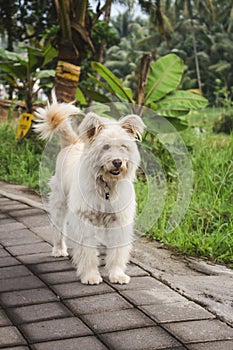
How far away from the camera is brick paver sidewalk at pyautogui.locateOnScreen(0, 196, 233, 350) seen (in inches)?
134

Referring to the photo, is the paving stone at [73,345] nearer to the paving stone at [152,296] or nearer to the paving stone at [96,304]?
the paving stone at [96,304]

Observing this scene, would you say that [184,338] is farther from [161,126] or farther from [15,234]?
[161,126]

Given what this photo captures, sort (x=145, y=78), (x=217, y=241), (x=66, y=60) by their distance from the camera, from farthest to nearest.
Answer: (x=66, y=60) < (x=145, y=78) < (x=217, y=241)

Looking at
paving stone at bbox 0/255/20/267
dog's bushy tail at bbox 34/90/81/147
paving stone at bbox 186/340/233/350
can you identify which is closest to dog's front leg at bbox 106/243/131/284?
paving stone at bbox 0/255/20/267

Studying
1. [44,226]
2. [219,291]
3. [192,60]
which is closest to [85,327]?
[219,291]

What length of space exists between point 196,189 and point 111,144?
3310mm

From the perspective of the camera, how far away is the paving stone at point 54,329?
11.4 ft

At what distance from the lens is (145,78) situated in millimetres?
9008

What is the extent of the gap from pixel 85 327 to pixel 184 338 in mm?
587

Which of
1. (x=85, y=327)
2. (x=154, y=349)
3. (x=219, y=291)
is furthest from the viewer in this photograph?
(x=219, y=291)

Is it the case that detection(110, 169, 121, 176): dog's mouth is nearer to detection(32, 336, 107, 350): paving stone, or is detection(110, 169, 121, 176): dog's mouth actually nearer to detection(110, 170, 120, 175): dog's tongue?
detection(110, 170, 120, 175): dog's tongue

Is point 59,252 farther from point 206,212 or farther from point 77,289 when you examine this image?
point 206,212

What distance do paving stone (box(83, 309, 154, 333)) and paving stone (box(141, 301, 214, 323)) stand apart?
7 cm

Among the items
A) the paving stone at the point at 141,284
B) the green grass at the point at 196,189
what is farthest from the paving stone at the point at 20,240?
the paving stone at the point at 141,284
